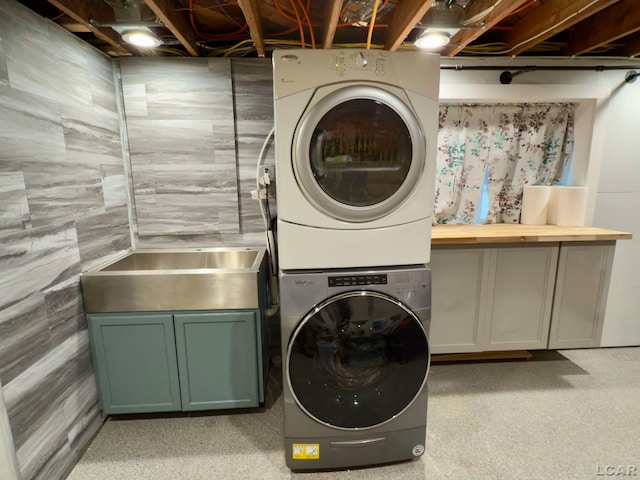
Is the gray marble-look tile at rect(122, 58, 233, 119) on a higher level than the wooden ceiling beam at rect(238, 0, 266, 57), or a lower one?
lower

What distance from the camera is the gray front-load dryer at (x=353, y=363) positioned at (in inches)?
58.0

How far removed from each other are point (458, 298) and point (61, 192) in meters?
2.40

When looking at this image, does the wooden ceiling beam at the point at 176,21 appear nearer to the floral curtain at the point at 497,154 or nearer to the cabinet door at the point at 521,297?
the floral curtain at the point at 497,154

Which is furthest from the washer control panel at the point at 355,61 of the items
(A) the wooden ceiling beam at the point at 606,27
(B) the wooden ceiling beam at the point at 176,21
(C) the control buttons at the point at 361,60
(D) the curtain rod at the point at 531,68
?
(A) the wooden ceiling beam at the point at 606,27

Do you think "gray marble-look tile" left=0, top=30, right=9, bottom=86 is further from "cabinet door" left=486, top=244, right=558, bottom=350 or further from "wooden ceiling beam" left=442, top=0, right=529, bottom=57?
"cabinet door" left=486, top=244, right=558, bottom=350

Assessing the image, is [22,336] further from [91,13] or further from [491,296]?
[491,296]

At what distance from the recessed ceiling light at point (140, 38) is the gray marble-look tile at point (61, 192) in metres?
0.72

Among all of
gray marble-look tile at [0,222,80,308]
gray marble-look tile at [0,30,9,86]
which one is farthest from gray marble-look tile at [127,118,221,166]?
gray marble-look tile at [0,30,9,86]

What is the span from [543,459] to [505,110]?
2.29 meters

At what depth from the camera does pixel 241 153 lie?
229cm

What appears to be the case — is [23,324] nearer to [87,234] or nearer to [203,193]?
[87,234]

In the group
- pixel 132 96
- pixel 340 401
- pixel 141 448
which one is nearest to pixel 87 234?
pixel 132 96

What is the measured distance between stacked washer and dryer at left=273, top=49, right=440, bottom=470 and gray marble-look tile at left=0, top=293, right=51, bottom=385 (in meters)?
1.06

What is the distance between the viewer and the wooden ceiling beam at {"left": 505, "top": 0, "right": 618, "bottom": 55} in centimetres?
157
